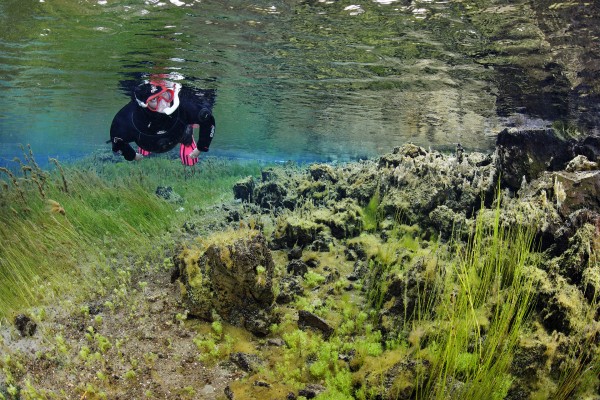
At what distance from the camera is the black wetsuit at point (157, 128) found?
1023 centimetres

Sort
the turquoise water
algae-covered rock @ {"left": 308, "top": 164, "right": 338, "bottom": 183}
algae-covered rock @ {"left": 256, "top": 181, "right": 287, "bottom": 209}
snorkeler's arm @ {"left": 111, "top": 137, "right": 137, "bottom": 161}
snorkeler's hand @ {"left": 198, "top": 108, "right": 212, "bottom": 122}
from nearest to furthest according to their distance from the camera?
the turquoise water < snorkeler's arm @ {"left": 111, "top": 137, "right": 137, "bottom": 161} < snorkeler's hand @ {"left": 198, "top": 108, "right": 212, "bottom": 122} < algae-covered rock @ {"left": 256, "top": 181, "right": 287, "bottom": 209} < algae-covered rock @ {"left": 308, "top": 164, "right": 338, "bottom": 183}

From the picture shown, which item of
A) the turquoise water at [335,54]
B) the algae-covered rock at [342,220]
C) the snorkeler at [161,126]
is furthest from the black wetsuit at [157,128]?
the algae-covered rock at [342,220]

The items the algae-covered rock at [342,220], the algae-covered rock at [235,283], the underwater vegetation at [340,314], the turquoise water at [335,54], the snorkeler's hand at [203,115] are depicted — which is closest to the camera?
the underwater vegetation at [340,314]

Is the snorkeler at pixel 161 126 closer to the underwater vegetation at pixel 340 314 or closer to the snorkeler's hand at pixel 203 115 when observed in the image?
the snorkeler's hand at pixel 203 115

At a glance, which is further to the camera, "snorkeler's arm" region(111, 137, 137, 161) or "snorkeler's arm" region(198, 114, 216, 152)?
"snorkeler's arm" region(198, 114, 216, 152)

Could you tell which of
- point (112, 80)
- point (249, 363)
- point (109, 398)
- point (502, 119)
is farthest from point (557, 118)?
point (112, 80)

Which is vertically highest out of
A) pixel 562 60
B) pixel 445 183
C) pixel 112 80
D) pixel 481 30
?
pixel 481 30

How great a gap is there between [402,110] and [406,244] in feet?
50.1

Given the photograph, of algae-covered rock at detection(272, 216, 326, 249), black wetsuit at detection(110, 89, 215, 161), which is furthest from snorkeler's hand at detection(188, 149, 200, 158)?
algae-covered rock at detection(272, 216, 326, 249)

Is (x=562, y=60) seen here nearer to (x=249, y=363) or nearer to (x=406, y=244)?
(x=406, y=244)

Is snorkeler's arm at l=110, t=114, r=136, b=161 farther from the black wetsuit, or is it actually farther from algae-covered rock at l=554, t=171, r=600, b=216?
algae-covered rock at l=554, t=171, r=600, b=216

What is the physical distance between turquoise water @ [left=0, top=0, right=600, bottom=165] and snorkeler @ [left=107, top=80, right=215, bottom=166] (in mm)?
2142

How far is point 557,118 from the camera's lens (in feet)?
50.8

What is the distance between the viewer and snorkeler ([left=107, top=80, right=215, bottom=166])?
1031 cm
